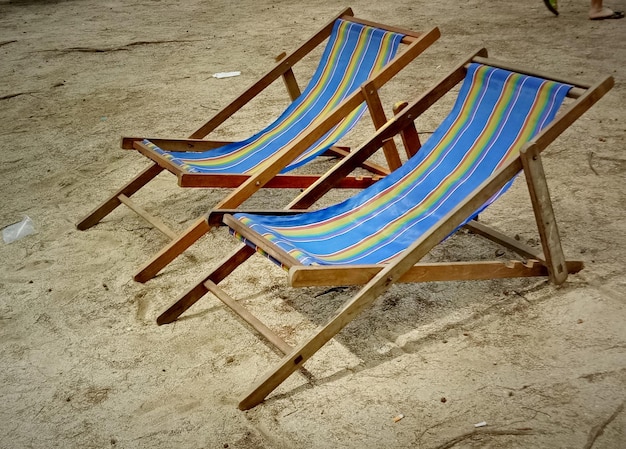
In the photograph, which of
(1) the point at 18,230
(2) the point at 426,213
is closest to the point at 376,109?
(2) the point at 426,213

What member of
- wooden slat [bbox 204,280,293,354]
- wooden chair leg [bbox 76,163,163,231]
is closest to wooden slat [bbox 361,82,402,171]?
wooden slat [bbox 204,280,293,354]

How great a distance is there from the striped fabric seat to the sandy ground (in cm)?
35

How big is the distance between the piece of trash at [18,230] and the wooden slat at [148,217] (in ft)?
1.73

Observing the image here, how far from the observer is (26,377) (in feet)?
10.2

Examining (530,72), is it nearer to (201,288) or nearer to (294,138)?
(294,138)

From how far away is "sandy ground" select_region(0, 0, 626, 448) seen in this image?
2719 mm

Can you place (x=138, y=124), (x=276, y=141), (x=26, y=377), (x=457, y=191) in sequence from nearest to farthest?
(x=26, y=377) → (x=457, y=191) → (x=276, y=141) → (x=138, y=124)

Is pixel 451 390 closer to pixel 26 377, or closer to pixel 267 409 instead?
pixel 267 409

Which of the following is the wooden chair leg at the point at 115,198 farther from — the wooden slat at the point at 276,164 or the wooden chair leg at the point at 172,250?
the wooden chair leg at the point at 172,250

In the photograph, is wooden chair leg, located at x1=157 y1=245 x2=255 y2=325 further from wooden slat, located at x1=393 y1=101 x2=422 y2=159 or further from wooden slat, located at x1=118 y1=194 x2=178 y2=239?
wooden slat, located at x1=393 y1=101 x2=422 y2=159

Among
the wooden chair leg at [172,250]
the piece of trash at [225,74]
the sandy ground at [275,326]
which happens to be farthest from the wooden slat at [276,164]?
the piece of trash at [225,74]

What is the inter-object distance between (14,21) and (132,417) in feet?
24.8

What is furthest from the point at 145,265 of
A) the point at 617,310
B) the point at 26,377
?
the point at 617,310

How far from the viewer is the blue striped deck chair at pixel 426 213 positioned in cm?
282
